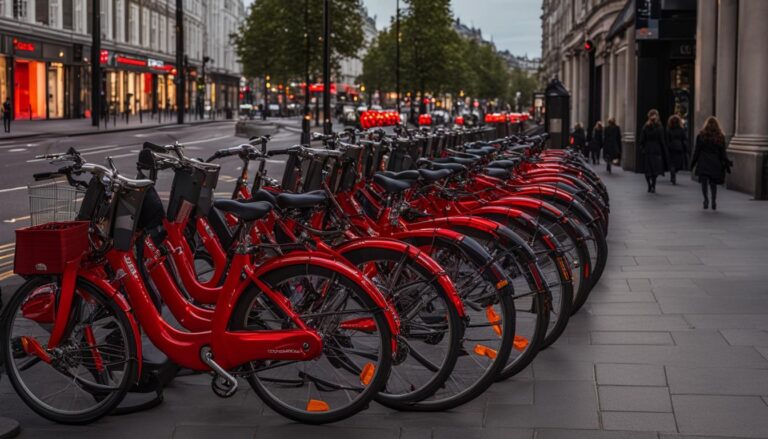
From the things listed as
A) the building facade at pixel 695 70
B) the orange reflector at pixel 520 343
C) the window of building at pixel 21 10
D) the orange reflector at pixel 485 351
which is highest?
the window of building at pixel 21 10

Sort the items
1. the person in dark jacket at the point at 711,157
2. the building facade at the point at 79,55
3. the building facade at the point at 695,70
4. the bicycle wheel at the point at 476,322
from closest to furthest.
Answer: the bicycle wheel at the point at 476,322, the person in dark jacket at the point at 711,157, the building facade at the point at 695,70, the building facade at the point at 79,55

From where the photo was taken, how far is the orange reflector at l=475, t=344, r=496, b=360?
5.74 m

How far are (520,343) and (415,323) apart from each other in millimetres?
910

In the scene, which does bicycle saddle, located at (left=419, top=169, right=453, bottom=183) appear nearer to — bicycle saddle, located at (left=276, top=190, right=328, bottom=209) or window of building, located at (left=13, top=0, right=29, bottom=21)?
bicycle saddle, located at (left=276, top=190, right=328, bottom=209)

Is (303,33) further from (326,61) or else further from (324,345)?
(324,345)

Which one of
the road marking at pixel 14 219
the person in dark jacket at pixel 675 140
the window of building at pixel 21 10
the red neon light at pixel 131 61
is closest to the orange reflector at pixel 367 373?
the road marking at pixel 14 219

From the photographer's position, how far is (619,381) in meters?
6.46

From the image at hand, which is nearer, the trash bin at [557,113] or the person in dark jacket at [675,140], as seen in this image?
the person in dark jacket at [675,140]

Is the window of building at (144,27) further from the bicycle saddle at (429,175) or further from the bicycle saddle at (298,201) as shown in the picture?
the bicycle saddle at (298,201)

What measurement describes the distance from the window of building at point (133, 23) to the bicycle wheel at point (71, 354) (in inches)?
2983

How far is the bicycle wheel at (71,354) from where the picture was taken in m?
5.43

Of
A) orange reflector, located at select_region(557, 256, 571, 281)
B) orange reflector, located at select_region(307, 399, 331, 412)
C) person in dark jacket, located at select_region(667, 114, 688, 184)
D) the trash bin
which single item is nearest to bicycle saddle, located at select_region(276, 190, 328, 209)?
orange reflector, located at select_region(307, 399, 331, 412)

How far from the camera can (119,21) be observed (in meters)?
75.1

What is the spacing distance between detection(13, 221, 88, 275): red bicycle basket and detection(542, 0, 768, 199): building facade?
17423mm
